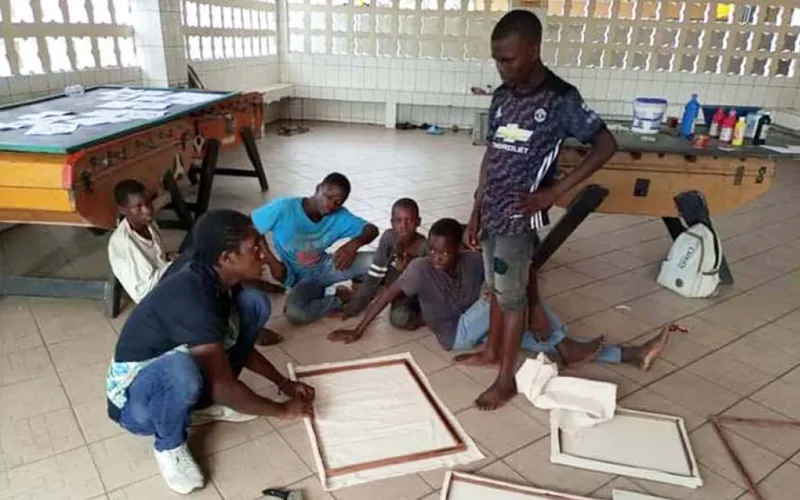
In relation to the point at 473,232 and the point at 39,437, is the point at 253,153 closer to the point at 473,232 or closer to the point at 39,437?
the point at 473,232

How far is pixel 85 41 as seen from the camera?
12.7 ft

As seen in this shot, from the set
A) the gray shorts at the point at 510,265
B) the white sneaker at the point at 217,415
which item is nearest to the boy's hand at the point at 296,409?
the white sneaker at the point at 217,415

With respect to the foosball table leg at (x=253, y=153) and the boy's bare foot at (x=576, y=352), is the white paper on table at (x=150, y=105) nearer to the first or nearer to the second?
the foosball table leg at (x=253, y=153)

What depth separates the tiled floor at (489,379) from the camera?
163cm

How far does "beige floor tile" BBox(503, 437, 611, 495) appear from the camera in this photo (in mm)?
1640

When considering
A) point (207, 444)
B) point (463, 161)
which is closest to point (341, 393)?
point (207, 444)

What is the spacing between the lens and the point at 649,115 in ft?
10.1

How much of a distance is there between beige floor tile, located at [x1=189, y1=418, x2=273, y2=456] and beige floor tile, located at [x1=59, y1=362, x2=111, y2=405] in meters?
0.42

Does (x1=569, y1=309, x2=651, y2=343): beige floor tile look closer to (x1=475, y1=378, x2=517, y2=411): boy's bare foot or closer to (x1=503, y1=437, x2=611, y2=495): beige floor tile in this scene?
(x1=475, y1=378, x2=517, y2=411): boy's bare foot

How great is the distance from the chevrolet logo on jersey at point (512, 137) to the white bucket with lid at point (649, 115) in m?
1.62

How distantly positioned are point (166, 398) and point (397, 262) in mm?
1237

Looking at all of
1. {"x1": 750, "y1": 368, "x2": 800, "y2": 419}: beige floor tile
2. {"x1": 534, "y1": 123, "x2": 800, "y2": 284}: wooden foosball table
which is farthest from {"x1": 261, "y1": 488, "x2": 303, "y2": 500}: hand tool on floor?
{"x1": 534, "y1": 123, "x2": 800, "y2": 284}: wooden foosball table

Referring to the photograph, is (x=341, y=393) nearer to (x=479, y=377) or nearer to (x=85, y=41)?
(x=479, y=377)

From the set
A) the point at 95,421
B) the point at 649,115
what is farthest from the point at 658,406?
the point at 95,421
